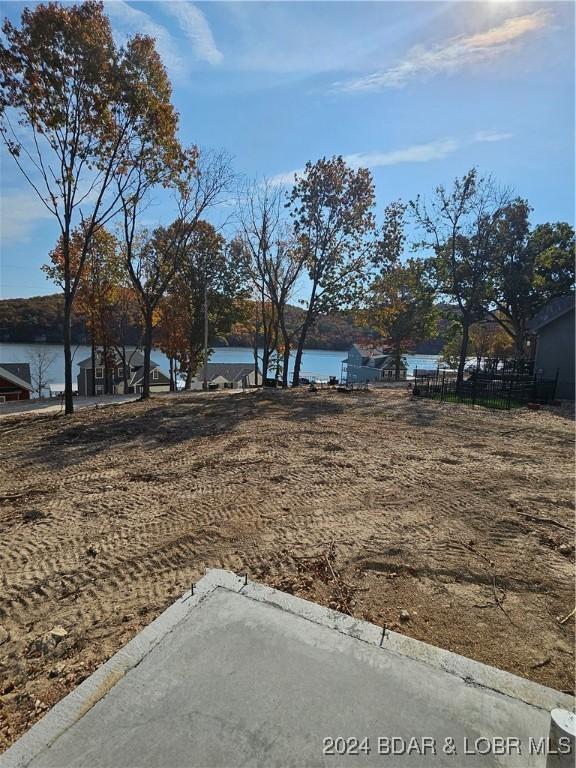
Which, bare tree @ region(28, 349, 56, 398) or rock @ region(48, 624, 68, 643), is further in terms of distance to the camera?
bare tree @ region(28, 349, 56, 398)

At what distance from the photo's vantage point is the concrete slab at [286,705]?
1.79 meters

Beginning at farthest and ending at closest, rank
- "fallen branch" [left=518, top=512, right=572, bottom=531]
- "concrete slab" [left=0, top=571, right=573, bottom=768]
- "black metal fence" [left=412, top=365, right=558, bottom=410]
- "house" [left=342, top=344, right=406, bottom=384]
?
"house" [left=342, top=344, right=406, bottom=384], "black metal fence" [left=412, top=365, right=558, bottom=410], "fallen branch" [left=518, top=512, right=572, bottom=531], "concrete slab" [left=0, top=571, right=573, bottom=768]

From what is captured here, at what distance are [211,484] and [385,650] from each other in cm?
343

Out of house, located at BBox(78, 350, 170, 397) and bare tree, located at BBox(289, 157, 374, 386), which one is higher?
bare tree, located at BBox(289, 157, 374, 386)

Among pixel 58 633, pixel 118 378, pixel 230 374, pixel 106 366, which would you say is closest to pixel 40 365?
pixel 118 378

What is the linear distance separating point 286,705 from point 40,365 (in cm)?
4808

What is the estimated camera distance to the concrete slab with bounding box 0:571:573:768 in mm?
1792

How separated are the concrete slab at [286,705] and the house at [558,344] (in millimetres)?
19020

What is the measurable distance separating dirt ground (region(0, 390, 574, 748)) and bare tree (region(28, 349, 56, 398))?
3998cm

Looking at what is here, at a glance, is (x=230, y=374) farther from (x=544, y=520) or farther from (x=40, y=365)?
(x=544, y=520)

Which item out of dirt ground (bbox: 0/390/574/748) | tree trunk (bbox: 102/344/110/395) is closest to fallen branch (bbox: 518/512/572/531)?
dirt ground (bbox: 0/390/574/748)

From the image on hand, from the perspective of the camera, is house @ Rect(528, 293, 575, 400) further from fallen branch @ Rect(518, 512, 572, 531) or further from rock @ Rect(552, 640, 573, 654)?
rock @ Rect(552, 640, 573, 654)

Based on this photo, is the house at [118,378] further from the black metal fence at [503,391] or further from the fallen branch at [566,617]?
the fallen branch at [566,617]

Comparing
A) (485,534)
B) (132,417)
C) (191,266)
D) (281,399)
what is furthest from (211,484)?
(191,266)
